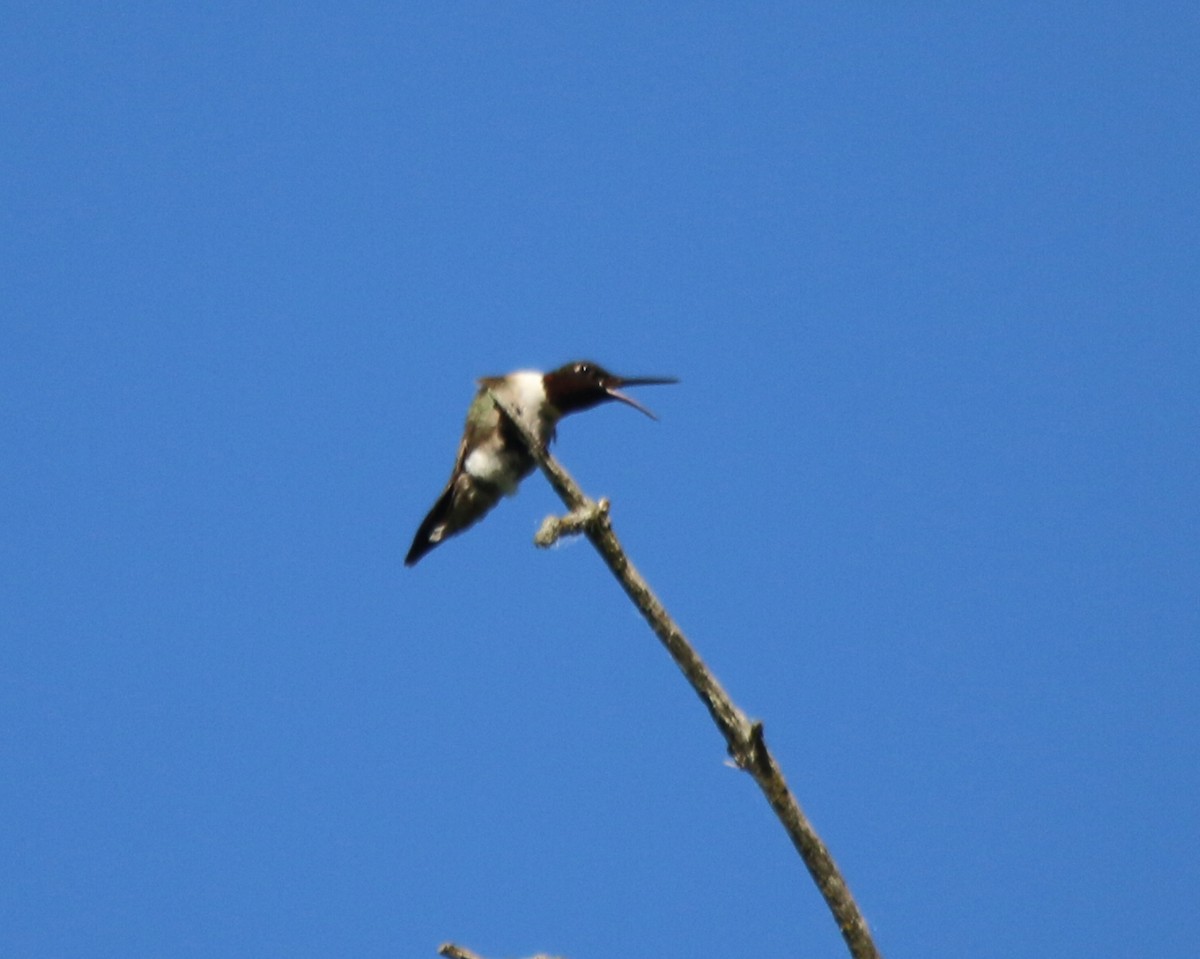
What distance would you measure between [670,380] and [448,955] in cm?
369

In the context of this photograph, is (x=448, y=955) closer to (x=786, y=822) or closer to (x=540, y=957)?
(x=540, y=957)

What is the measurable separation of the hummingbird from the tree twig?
9.54ft

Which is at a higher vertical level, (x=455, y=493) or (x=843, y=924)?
(x=455, y=493)

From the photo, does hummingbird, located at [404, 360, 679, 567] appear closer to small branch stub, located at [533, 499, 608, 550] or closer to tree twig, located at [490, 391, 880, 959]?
small branch stub, located at [533, 499, 608, 550]

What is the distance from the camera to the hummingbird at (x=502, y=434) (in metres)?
6.47

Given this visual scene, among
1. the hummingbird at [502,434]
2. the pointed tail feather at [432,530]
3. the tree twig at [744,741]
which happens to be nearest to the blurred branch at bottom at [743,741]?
the tree twig at [744,741]

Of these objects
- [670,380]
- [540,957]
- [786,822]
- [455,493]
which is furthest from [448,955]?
[455,493]

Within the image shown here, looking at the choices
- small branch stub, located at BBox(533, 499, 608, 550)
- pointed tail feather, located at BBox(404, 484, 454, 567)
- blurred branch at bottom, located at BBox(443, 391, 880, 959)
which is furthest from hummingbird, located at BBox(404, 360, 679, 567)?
blurred branch at bottom, located at BBox(443, 391, 880, 959)

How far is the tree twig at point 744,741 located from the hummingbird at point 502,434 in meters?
2.91

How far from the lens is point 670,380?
627cm

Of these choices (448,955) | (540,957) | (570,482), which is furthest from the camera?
(570,482)

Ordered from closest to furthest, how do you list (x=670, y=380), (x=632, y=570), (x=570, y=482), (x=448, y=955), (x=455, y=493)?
(x=448, y=955)
(x=632, y=570)
(x=570, y=482)
(x=670, y=380)
(x=455, y=493)

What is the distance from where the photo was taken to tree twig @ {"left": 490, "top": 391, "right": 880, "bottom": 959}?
9.57 ft

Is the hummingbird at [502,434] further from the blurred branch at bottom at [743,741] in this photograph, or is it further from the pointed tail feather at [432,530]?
the blurred branch at bottom at [743,741]
